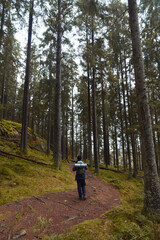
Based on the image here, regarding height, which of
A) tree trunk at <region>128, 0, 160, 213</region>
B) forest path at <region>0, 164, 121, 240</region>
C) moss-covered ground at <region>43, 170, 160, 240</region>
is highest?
tree trunk at <region>128, 0, 160, 213</region>

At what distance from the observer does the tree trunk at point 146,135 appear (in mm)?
4203

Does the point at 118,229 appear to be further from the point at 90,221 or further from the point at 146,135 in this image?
the point at 146,135

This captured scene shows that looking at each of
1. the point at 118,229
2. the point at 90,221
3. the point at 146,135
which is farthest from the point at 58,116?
the point at 118,229

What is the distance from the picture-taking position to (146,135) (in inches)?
183

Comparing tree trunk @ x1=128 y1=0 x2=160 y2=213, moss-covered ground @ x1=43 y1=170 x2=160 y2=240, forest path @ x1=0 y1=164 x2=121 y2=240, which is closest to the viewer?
moss-covered ground @ x1=43 y1=170 x2=160 y2=240

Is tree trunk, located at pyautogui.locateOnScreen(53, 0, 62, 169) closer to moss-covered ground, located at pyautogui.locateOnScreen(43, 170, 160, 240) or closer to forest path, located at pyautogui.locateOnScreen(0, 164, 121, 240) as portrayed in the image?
forest path, located at pyautogui.locateOnScreen(0, 164, 121, 240)

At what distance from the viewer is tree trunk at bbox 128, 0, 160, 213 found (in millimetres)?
4203

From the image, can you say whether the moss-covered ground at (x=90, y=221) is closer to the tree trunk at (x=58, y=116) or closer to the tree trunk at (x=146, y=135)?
the tree trunk at (x=146, y=135)

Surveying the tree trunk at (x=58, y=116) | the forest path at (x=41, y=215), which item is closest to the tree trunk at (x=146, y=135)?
the forest path at (x=41, y=215)

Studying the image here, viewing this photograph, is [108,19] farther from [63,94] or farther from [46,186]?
[63,94]

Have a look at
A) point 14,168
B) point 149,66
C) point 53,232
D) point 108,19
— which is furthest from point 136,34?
point 14,168

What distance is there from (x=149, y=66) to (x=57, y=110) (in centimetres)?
839

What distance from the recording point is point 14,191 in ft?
18.8

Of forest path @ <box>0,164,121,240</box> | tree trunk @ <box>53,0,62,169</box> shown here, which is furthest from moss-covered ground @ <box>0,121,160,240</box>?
tree trunk @ <box>53,0,62,169</box>
